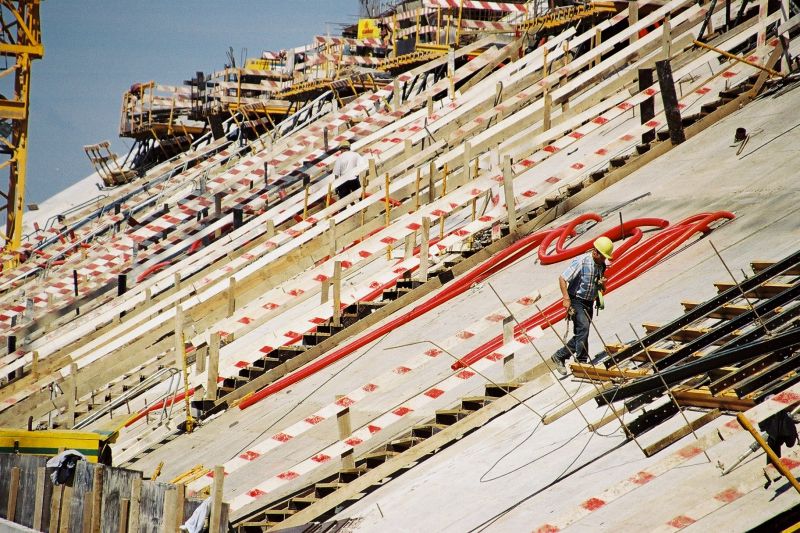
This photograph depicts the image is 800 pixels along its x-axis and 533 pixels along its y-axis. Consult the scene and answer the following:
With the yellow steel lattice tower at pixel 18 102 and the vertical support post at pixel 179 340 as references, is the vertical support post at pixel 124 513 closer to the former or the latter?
the vertical support post at pixel 179 340

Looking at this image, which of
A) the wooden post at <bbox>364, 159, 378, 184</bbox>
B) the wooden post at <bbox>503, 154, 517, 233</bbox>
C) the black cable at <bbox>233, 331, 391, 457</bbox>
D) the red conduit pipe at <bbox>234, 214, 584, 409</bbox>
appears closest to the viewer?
the black cable at <bbox>233, 331, 391, 457</bbox>

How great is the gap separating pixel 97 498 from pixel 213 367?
344 cm

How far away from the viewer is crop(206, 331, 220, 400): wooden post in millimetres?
13703

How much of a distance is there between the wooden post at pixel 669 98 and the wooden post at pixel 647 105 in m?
0.54

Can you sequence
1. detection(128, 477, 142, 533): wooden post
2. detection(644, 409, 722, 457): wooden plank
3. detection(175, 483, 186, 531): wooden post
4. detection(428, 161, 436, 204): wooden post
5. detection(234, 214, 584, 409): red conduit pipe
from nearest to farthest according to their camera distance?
detection(644, 409, 722, 457): wooden plank → detection(175, 483, 186, 531): wooden post → detection(128, 477, 142, 533): wooden post → detection(234, 214, 584, 409): red conduit pipe → detection(428, 161, 436, 204): wooden post

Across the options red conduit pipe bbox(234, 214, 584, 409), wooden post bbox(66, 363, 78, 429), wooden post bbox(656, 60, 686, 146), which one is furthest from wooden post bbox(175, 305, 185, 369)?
wooden post bbox(656, 60, 686, 146)

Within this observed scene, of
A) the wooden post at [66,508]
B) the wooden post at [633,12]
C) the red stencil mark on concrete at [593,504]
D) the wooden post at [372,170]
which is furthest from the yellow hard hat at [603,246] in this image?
the wooden post at [633,12]

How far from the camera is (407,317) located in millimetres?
14609

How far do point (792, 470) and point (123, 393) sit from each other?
11584 mm

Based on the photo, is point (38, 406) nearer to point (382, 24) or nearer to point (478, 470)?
point (478, 470)

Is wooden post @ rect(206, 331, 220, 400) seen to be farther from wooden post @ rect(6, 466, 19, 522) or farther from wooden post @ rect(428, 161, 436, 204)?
wooden post @ rect(428, 161, 436, 204)

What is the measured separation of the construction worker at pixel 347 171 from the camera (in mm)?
19797

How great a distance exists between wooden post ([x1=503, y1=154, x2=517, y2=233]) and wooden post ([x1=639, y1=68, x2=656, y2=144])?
2759 mm

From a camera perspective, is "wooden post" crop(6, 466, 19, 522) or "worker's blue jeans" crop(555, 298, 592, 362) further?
"wooden post" crop(6, 466, 19, 522)
